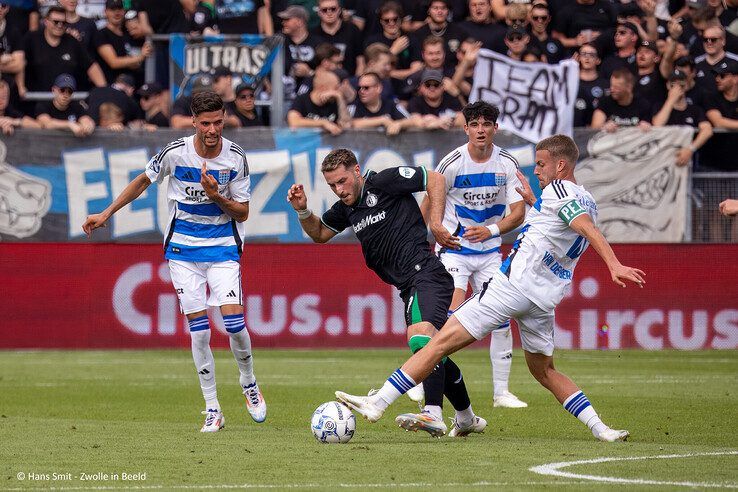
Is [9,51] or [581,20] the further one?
[581,20]

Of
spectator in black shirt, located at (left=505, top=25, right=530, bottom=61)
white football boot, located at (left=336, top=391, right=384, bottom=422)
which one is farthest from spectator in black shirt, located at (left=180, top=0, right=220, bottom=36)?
white football boot, located at (left=336, top=391, right=384, bottom=422)

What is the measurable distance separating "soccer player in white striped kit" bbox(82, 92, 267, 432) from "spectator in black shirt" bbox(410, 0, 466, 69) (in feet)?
32.8

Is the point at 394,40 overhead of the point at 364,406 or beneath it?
overhead

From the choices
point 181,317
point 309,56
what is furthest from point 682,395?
point 309,56

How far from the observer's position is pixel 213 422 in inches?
400

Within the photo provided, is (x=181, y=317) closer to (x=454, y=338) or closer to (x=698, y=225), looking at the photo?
(x=698, y=225)

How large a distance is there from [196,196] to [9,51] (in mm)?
→ 10483

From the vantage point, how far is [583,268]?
18344 mm

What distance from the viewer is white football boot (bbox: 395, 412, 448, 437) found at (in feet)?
29.2

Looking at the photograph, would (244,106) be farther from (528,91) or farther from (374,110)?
(528,91)

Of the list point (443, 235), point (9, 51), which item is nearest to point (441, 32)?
point (9, 51)

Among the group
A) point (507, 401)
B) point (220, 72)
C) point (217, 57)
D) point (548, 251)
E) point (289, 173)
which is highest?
point (548, 251)

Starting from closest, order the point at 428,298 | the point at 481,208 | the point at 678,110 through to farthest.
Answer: the point at 428,298, the point at 481,208, the point at 678,110

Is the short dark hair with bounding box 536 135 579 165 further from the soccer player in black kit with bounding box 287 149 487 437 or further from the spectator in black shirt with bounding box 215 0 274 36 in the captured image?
the spectator in black shirt with bounding box 215 0 274 36
